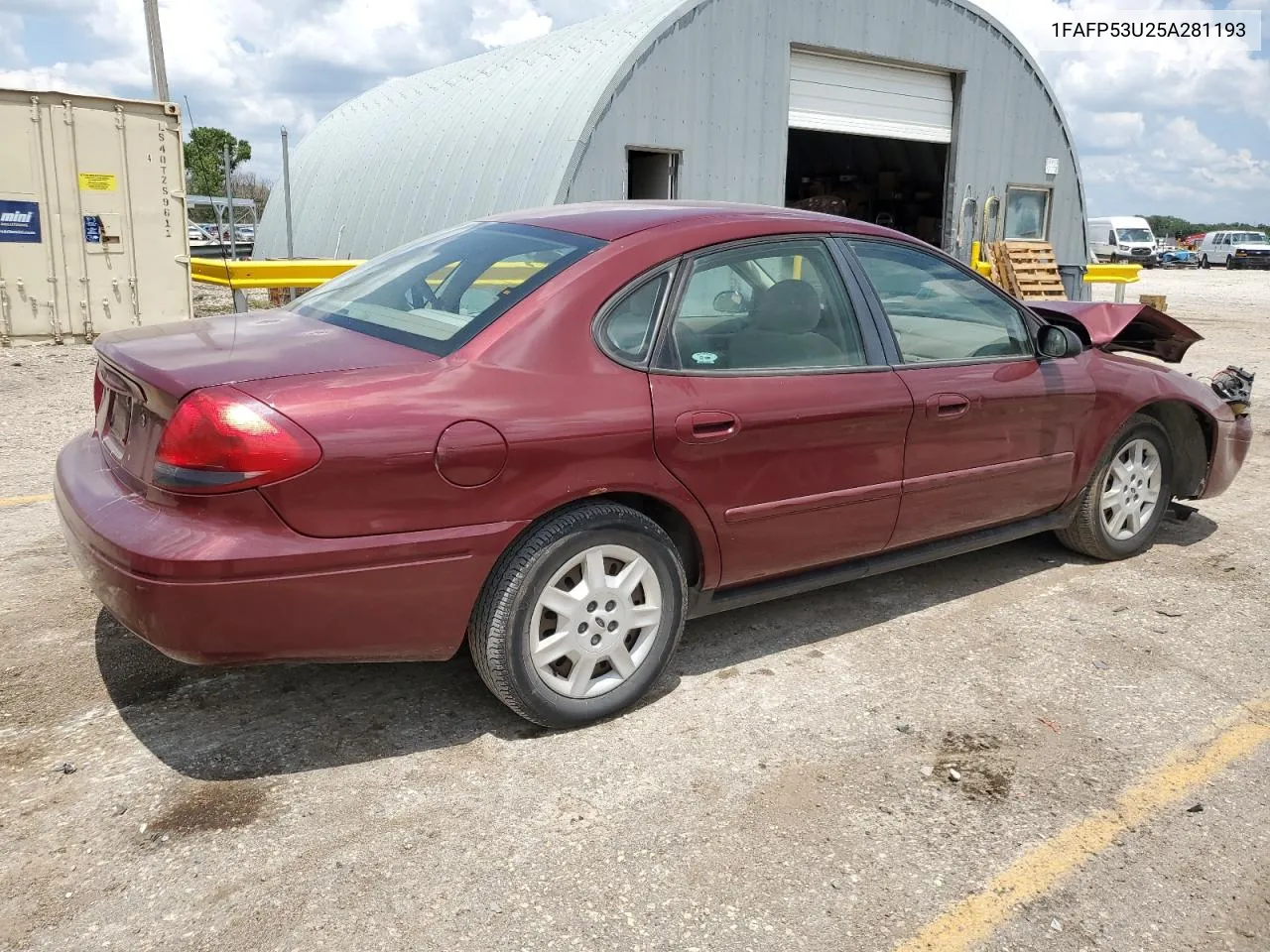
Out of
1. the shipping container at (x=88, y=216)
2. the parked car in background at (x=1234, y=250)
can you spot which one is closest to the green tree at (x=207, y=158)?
the shipping container at (x=88, y=216)

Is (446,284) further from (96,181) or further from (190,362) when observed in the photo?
(96,181)

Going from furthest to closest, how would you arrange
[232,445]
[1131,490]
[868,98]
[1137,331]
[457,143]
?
[868,98]
[457,143]
[1137,331]
[1131,490]
[232,445]

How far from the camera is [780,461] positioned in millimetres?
3596

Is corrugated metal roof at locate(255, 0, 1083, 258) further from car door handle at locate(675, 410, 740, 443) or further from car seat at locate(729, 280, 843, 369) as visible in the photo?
car door handle at locate(675, 410, 740, 443)

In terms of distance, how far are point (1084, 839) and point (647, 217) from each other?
2.38m

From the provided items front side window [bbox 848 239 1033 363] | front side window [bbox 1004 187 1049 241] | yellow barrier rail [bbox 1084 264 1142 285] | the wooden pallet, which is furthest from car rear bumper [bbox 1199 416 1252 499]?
front side window [bbox 1004 187 1049 241]

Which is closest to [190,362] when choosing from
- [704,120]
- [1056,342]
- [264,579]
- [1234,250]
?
[264,579]

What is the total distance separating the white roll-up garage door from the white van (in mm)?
31993

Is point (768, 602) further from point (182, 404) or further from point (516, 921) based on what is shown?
point (182, 404)

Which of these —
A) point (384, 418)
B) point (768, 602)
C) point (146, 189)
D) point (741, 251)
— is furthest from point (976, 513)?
point (146, 189)

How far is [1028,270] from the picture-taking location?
1850cm

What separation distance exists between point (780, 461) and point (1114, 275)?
1619 cm

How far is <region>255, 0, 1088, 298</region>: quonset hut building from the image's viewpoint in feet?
43.5

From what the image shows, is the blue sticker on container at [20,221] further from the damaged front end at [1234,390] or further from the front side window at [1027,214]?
the front side window at [1027,214]
